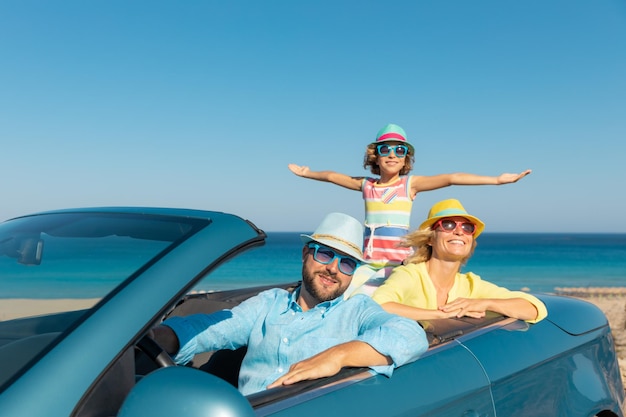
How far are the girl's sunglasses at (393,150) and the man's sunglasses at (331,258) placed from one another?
78.6 inches

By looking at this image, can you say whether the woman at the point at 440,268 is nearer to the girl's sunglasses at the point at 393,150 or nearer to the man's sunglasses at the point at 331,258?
the man's sunglasses at the point at 331,258

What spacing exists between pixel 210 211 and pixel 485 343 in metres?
→ 1.24

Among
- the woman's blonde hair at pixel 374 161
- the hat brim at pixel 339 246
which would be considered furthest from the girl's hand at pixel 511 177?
the hat brim at pixel 339 246

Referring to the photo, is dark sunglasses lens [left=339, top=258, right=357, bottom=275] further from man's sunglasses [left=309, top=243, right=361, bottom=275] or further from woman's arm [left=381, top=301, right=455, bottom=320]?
woman's arm [left=381, top=301, right=455, bottom=320]

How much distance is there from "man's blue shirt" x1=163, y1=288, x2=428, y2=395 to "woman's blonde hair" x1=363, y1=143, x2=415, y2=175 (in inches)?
87.7

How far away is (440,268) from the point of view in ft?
10.8

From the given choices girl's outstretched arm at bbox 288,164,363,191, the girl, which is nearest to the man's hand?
the girl

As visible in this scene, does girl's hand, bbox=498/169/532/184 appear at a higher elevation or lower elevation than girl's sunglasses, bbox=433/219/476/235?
higher

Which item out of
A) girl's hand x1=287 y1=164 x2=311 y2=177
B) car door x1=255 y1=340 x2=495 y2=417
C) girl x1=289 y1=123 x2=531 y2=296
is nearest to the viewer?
car door x1=255 y1=340 x2=495 y2=417

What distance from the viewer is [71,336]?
128cm

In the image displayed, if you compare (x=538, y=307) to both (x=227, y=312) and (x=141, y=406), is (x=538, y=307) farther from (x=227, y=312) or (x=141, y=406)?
(x=141, y=406)

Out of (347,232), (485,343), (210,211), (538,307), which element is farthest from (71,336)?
(538,307)

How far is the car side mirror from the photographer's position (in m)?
1.16

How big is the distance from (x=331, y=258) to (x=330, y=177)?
263 centimetres
